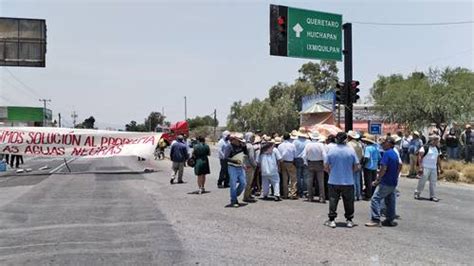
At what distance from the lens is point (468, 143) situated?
25.0 m

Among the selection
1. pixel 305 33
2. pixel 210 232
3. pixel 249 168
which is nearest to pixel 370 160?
pixel 249 168

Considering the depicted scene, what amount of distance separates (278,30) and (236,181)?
1005 cm

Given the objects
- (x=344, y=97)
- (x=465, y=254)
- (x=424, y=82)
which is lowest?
(x=465, y=254)

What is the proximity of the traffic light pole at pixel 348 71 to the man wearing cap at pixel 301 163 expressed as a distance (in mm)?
7683

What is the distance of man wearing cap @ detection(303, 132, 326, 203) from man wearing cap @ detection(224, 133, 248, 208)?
1570mm

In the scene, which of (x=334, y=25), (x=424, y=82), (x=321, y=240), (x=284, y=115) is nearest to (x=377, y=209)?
(x=321, y=240)

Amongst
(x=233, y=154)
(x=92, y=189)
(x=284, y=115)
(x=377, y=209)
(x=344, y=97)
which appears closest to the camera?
(x=377, y=209)

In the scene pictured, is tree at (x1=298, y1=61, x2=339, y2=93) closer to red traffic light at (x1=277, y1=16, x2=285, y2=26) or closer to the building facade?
the building facade

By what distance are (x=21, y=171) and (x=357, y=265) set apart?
21.4m

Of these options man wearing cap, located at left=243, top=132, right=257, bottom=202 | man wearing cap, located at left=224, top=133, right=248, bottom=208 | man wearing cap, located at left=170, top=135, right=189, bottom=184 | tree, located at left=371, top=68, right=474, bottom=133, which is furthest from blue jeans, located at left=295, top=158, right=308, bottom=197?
tree, located at left=371, top=68, right=474, bottom=133

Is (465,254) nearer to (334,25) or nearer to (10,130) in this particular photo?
(334,25)

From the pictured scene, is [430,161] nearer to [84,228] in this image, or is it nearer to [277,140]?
[277,140]

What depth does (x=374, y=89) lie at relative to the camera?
78500 millimetres

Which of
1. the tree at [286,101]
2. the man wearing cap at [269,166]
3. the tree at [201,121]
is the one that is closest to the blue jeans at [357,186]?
the man wearing cap at [269,166]
